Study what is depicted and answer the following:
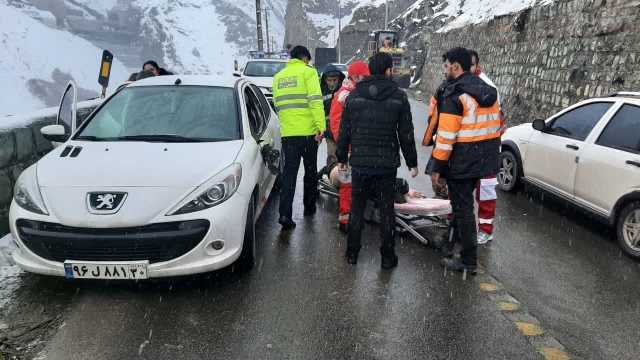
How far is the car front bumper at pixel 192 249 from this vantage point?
144 inches

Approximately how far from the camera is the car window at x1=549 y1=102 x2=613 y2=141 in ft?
18.7

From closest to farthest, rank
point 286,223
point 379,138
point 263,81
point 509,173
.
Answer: point 379,138 < point 286,223 < point 509,173 < point 263,81

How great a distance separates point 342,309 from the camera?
3.78 metres

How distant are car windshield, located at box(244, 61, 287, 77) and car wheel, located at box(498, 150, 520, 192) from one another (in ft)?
32.0

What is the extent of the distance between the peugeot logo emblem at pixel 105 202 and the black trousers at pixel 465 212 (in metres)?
2.77

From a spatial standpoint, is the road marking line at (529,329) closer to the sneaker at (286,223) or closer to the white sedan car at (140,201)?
the white sedan car at (140,201)

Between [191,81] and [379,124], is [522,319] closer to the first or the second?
[379,124]

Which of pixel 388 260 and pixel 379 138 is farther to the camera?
pixel 388 260

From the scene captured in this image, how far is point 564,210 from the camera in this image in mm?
6496

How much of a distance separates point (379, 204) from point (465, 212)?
0.77 metres

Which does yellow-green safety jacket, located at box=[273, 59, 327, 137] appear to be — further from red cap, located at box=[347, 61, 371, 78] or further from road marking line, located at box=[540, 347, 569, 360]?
road marking line, located at box=[540, 347, 569, 360]

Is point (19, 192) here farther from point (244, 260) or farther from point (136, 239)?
point (244, 260)


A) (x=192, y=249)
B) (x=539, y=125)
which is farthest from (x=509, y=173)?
(x=192, y=249)

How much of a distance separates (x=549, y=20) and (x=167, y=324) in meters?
12.7
